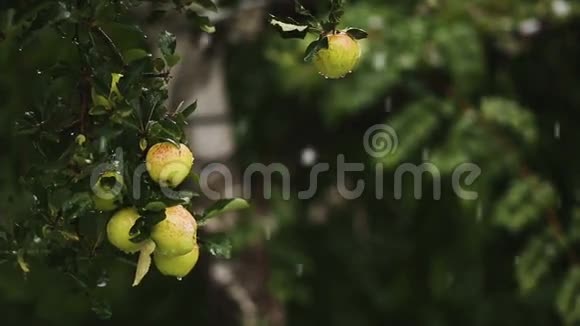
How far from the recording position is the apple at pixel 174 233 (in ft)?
3.42

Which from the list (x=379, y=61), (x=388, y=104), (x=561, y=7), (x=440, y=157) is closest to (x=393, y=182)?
(x=388, y=104)

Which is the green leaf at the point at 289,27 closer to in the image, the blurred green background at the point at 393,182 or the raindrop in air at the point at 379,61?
the blurred green background at the point at 393,182

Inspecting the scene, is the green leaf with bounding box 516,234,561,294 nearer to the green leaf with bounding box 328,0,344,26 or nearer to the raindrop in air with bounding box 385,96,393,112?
the raindrop in air with bounding box 385,96,393,112

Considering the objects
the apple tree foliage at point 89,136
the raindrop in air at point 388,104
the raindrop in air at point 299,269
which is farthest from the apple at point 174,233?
the raindrop in air at point 388,104

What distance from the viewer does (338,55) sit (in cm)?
112

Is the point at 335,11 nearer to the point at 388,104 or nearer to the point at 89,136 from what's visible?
the point at 89,136

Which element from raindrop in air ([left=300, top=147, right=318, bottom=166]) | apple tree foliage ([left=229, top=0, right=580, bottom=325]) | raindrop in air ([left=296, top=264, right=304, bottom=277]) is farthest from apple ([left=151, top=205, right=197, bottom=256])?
raindrop in air ([left=300, top=147, right=318, bottom=166])

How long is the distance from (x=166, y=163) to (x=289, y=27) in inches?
7.7

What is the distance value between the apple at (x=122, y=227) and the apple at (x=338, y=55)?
0.25 metres

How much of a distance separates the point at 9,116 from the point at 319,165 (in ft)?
3.27

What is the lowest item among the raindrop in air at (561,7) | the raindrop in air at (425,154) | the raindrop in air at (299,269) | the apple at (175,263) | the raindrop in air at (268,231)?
the raindrop in air at (299,269)

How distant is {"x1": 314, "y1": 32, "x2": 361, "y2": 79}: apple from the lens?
1123mm

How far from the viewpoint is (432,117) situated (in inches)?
115

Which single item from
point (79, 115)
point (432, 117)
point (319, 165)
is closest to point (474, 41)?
point (432, 117)
